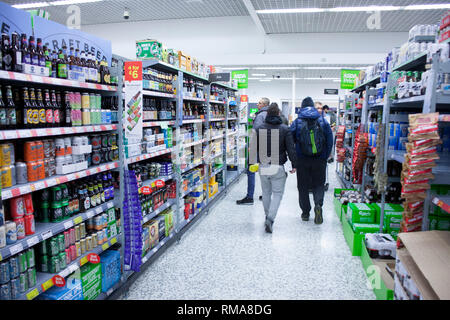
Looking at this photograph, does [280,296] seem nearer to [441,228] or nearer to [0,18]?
[441,228]

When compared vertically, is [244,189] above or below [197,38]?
below

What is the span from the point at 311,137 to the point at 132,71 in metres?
2.98

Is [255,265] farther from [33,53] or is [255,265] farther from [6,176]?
[33,53]

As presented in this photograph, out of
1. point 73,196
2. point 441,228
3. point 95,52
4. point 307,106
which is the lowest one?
point 441,228

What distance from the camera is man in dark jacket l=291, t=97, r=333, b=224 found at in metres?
5.03

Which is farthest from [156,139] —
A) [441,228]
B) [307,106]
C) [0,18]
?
[441,228]

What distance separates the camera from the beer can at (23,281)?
2146 mm

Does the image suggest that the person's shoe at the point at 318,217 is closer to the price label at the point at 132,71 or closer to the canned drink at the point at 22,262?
the price label at the point at 132,71

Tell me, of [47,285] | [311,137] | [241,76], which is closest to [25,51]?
[47,285]

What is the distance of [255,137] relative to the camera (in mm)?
4887

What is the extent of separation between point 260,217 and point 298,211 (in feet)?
2.64

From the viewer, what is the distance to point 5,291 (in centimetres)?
202

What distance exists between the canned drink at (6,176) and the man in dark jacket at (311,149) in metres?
3.97

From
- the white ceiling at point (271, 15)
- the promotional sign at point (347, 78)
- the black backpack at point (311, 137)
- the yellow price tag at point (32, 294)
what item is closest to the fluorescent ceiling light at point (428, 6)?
the white ceiling at point (271, 15)
